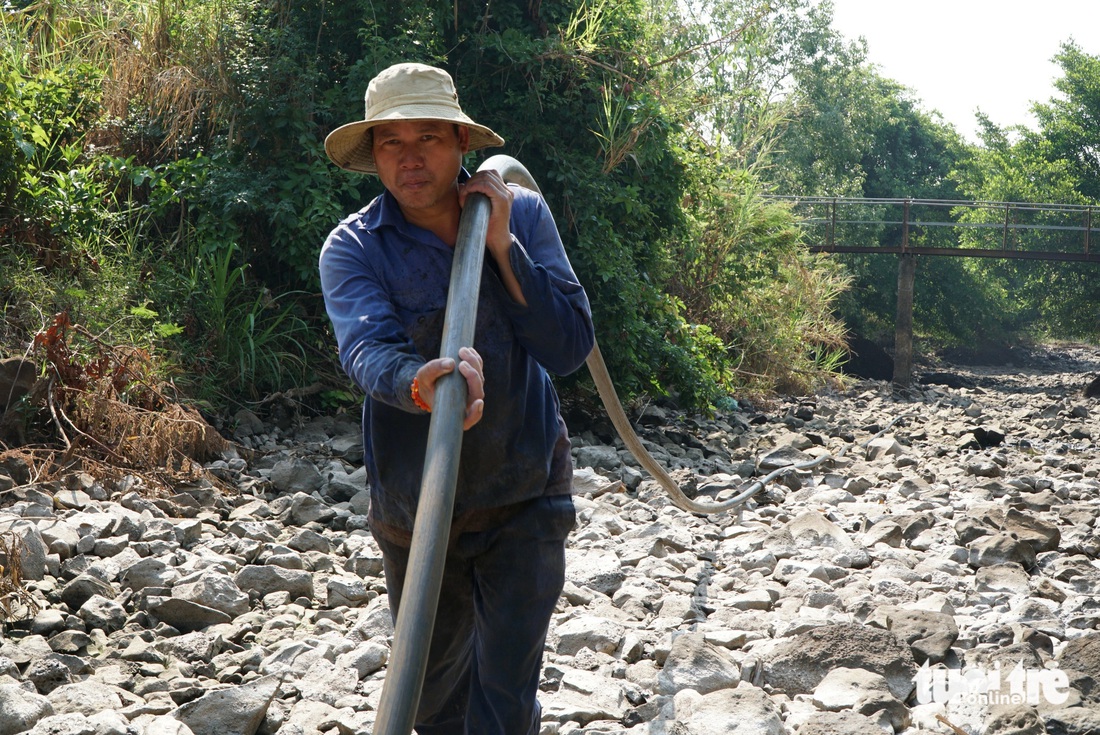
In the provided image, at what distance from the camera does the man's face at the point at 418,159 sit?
2.28m

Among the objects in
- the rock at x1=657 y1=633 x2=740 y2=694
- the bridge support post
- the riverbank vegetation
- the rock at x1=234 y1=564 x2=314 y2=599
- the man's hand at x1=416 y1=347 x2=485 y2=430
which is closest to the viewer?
the man's hand at x1=416 y1=347 x2=485 y2=430

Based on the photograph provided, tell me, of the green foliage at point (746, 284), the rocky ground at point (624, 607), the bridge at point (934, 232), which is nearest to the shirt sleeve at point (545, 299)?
the rocky ground at point (624, 607)

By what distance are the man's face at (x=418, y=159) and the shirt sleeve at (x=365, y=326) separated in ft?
0.46

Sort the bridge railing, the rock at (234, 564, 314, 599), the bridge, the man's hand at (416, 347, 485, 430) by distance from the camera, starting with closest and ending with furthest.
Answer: the man's hand at (416, 347, 485, 430) → the rock at (234, 564, 314, 599) → the bridge → the bridge railing

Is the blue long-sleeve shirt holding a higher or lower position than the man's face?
lower

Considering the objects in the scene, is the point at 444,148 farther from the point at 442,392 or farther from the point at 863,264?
the point at 863,264

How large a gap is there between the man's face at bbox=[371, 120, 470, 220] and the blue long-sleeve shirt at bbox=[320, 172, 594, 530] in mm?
69

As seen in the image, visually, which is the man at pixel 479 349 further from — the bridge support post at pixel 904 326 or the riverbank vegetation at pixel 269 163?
the bridge support post at pixel 904 326

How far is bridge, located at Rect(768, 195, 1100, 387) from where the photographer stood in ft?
73.9

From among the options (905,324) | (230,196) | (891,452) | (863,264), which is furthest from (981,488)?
(863,264)

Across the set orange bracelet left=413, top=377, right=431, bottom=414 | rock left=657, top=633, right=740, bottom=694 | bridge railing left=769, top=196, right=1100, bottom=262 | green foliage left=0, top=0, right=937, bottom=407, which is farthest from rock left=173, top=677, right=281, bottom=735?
bridge railing left=769, top=196, right=1100, bottom=262

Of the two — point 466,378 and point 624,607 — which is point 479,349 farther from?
point 624,607

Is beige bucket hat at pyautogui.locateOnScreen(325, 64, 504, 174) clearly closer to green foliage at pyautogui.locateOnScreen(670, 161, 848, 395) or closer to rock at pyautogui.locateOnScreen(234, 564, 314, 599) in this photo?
rock at pyautogui.locateOnScreen(234, 564, 314, 599)

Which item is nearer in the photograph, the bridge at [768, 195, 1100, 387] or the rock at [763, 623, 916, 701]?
the rock at [763, 623, 916, 701]
